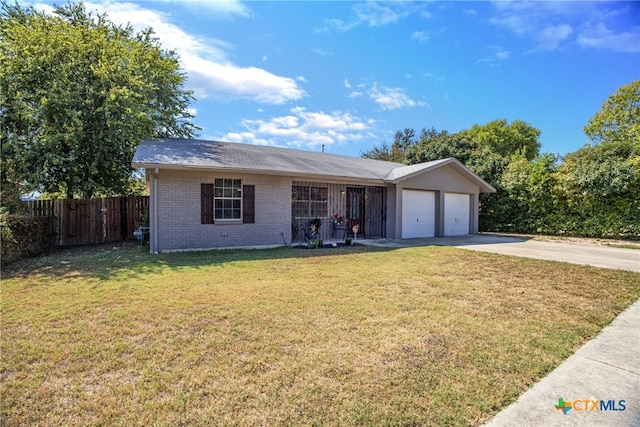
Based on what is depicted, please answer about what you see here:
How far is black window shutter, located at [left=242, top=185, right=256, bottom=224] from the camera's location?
10.3 meters

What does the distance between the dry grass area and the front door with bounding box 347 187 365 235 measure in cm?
660

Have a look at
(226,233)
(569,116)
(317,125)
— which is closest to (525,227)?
(226,233)

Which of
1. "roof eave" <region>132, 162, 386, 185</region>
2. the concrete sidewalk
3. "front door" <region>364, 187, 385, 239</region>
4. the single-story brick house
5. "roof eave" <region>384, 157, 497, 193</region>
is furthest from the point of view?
"front door" <region>364, 187, 385, 239</region>

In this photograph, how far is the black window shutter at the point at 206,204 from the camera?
971cm

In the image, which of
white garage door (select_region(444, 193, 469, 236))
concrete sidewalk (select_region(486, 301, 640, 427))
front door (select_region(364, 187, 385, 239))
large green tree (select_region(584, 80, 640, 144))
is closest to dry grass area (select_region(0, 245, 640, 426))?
concrete sidewalk (select_region(486, 301, 640, 427))

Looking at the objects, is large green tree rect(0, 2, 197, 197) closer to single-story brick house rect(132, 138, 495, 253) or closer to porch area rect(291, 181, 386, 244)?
single-story brick house rect(132, 138, 495, 253)

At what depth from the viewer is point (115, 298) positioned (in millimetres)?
4852

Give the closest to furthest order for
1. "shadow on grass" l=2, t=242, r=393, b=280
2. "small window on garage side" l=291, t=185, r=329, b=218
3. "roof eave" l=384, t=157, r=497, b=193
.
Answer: "shadow on grass" l=2, t=242, r=393, b=280 < "small window on garage side" l=291, t=185, r=329, b=218 < "roof eave" l=384, t=157, r=497, b=193

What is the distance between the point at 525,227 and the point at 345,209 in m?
10.7

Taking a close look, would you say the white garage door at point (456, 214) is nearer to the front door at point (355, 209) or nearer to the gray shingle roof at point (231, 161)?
the gray shingle roof at point (231, 161)

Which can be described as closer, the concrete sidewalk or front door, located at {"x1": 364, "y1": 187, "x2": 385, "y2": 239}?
the concrete sidewalk

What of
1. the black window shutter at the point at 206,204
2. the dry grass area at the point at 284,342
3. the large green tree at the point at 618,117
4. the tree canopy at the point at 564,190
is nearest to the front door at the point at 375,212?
the black window shutter at the point at 206,204

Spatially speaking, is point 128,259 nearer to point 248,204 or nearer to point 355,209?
point 248,204

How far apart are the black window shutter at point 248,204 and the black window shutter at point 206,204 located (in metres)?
1.01
